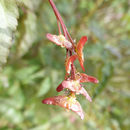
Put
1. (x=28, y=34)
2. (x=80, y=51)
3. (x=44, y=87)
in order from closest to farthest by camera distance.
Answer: (x=80, y=51), (x=28, y=34), (x=44, y=87)

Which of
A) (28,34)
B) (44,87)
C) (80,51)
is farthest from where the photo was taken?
(44,87)

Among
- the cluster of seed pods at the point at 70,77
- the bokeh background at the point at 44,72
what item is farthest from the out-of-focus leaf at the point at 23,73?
the cluster of seed pods at the point at 70,77

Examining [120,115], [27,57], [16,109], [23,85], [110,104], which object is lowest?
[120,115]

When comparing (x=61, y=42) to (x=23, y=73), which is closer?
(x=61, y=42)

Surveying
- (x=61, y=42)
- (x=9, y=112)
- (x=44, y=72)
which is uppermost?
(x=61, y=42)

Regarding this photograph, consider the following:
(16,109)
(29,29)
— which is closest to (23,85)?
(16,109)

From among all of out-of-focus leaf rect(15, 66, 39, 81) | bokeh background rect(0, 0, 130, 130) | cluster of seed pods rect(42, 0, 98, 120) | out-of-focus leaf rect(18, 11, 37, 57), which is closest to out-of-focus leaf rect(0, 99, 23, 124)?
bokeh background rect(0, 0, 130, 130)

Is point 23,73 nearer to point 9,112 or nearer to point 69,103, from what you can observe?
point 9,112

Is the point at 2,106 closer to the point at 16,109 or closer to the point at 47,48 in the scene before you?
the point at 16,109

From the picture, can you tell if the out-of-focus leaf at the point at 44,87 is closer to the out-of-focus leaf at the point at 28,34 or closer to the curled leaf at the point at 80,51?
the out-of-focus leaf at the point at 28,34

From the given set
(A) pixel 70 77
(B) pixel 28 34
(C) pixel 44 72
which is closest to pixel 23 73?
(C) pixel 44 72

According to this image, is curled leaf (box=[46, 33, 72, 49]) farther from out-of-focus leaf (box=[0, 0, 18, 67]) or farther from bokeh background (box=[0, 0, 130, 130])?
bokeh background (box=[0, 0, 130, 130])
